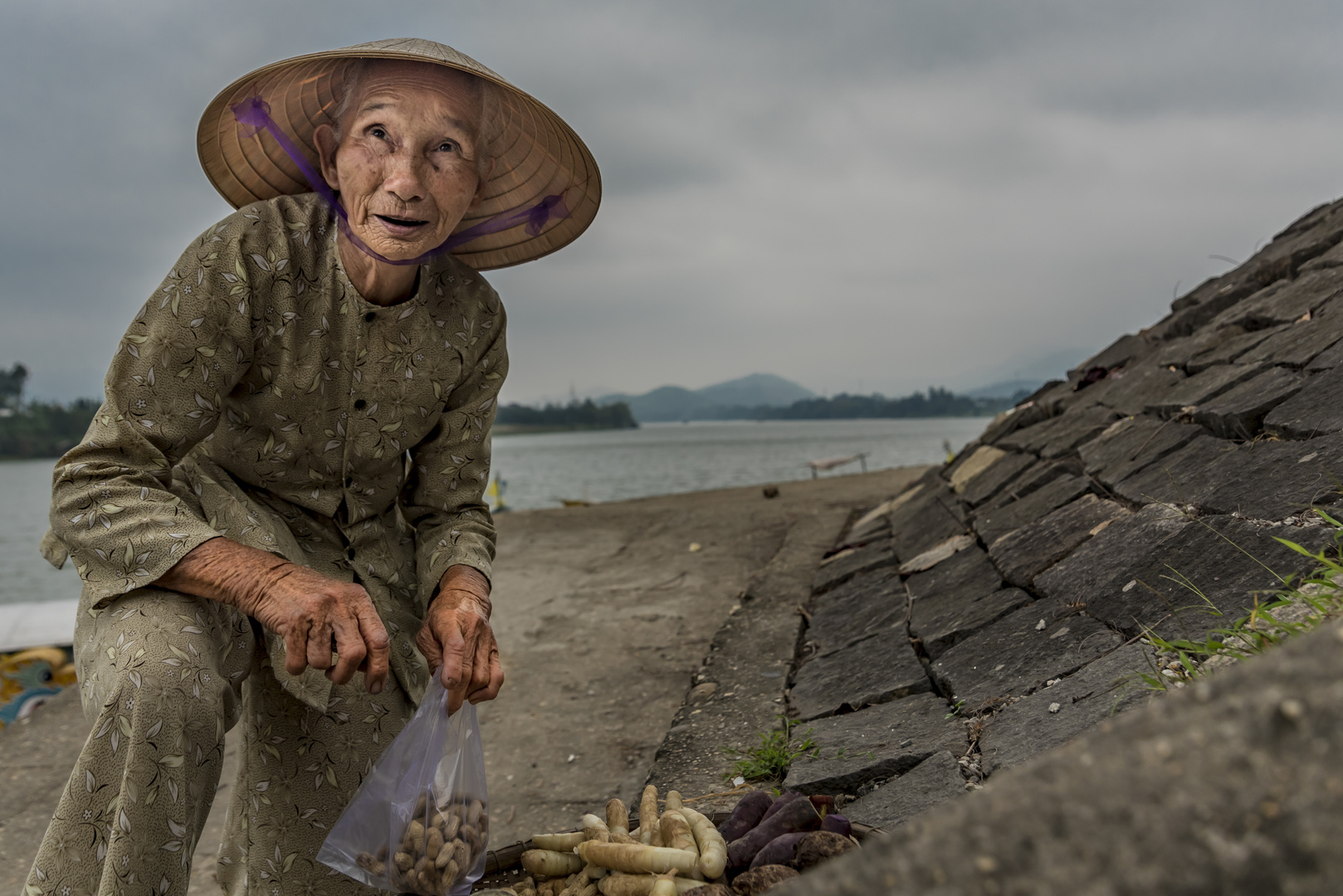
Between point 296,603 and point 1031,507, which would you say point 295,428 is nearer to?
point 296,603

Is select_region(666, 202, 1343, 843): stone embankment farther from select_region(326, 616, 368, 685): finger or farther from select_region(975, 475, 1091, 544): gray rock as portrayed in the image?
select_region(326, 616, 368, 685): finger

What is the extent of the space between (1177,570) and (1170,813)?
1899 millimetres

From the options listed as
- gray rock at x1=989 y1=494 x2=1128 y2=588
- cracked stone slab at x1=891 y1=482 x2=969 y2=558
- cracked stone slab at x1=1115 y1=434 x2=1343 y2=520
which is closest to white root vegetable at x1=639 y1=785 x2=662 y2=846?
gray rock at x1=989 y1=494 x2=1128 y2=588

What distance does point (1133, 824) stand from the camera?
0.58 metres

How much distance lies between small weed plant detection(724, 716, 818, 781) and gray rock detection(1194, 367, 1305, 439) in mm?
1733

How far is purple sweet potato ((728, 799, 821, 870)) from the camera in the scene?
5.86ft

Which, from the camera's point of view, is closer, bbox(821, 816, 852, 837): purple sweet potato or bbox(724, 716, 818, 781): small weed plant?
bbox(821, 816, 852, 837): purple sweet potato

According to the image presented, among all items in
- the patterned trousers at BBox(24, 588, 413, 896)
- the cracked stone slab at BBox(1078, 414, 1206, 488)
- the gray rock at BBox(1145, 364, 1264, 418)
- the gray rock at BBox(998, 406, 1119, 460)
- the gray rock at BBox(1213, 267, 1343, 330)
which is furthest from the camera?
the gray rock at BBox(998, 406, 1119, 460)

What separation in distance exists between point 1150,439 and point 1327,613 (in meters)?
1.93

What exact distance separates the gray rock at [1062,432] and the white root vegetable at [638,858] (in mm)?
3034

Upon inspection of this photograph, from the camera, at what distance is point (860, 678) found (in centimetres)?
289

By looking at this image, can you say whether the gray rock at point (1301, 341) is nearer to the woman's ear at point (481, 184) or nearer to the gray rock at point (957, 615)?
the gray rock at point (957, 615)

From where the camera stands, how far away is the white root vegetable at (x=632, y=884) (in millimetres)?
1737

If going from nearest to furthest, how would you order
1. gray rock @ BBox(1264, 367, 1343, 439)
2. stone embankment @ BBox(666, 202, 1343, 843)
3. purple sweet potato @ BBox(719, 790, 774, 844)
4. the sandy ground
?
1. purple sweet potato @ BBox(719, 790, 774, 844)
2. stone embankment @ BBox(666, 202, 1343, 843)
3. gray rock @ BBox(1264, 367, 1343, 439)
4. the sandy ground
